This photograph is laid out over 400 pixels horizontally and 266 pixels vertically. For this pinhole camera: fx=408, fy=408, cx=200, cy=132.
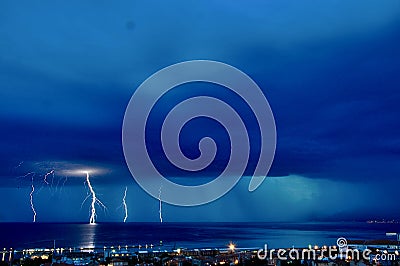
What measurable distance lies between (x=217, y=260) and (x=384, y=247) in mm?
20268

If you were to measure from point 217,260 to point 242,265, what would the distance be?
4278 mm

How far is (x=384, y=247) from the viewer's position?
Result: 41844mm

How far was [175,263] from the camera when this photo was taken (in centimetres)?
2941

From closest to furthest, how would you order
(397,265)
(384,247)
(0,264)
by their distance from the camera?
(397,265)
(0,264)
(384,247)

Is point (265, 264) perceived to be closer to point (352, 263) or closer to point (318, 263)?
point (318, 263)

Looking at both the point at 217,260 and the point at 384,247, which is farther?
the point at 384,247

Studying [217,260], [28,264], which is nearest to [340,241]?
[217,260]

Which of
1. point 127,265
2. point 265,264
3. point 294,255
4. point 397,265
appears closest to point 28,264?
point 127,265

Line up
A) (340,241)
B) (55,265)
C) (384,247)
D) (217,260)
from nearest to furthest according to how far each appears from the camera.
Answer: (55,265) → (217,260) → (340,241) → (384,247)

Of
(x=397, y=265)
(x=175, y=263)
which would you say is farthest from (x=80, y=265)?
(x=397, y=265)

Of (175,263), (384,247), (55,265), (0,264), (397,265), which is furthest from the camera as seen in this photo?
(384,247)

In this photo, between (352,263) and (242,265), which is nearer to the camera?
(352,263)

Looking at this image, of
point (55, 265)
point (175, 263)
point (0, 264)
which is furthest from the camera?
point (175, 263)

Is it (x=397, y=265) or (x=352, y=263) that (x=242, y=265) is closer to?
(x=352, y=263)
